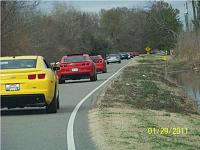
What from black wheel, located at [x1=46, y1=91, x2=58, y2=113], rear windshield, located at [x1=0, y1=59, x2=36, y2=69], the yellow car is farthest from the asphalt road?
rear windshield, located at [x1=0, y1=59, x2=36, y2=69]

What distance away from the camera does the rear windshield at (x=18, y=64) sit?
51.4 feet

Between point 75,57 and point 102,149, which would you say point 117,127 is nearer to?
point 102,149

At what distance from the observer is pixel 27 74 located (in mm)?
15211

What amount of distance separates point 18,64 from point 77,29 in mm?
89521

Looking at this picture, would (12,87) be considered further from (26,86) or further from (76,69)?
(76,69)

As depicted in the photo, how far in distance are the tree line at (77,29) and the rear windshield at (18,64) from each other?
99.8 feet

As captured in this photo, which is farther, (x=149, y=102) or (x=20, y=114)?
(x=149, y=102)

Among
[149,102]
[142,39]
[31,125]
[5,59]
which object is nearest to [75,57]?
[149,102]

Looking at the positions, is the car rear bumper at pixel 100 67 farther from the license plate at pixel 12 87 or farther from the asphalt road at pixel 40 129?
the license plate at pixel 12 87

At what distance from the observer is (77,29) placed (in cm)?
10500

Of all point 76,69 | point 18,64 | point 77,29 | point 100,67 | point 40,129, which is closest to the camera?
point 40,129

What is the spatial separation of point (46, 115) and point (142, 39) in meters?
141

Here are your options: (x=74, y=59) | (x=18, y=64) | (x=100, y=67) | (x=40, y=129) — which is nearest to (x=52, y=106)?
(x=18, y=64)
